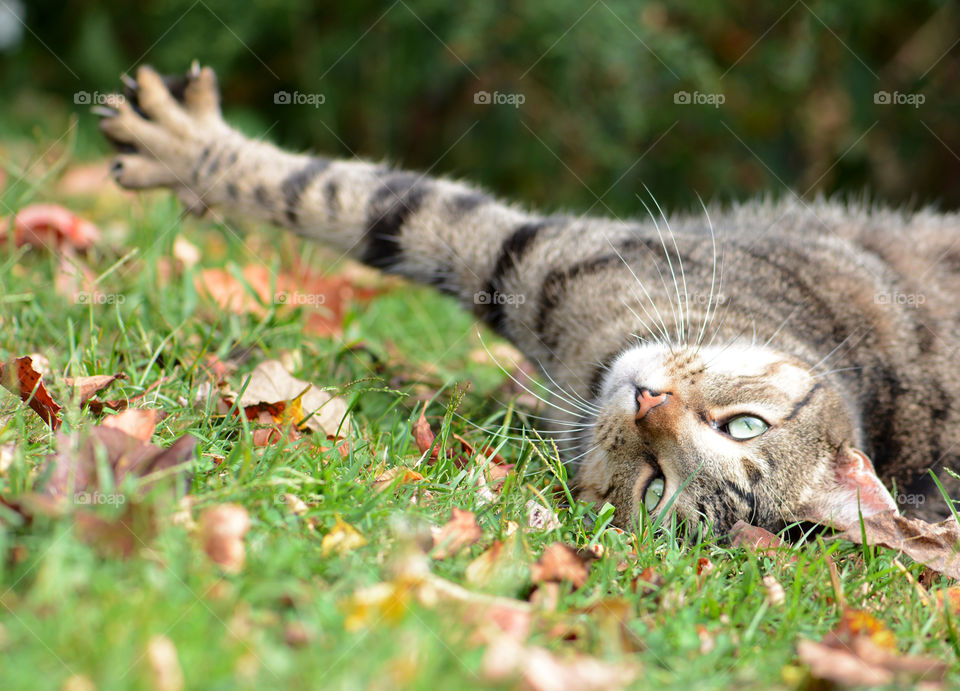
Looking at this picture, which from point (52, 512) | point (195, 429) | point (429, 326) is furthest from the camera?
point (429, 326)

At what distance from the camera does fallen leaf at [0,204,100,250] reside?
2635mm

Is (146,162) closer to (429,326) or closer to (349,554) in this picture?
(429,326)

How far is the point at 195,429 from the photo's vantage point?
1.74 metres

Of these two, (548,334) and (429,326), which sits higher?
(548,334)

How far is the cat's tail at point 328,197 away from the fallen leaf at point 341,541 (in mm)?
1156

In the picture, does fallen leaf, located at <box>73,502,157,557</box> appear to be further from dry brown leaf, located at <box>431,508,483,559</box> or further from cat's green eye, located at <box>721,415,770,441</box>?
cat's green eye, located at <box>721,415,770,441</box>

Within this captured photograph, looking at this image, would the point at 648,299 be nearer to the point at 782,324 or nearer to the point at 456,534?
the point at 782,324

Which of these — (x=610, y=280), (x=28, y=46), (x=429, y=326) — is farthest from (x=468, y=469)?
(x=28, y=46)

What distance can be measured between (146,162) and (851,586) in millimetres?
2218

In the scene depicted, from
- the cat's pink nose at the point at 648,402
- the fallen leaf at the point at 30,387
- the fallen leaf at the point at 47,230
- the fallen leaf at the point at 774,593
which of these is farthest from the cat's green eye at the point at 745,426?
the fallen leaf at the point at 47,230

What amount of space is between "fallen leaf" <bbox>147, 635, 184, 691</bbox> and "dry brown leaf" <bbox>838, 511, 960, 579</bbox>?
136 centimetres

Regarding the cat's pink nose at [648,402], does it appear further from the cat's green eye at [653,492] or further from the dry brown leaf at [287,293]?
the dry brown leaf at [287,293]

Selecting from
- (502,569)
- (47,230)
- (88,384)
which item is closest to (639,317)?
(502,569)

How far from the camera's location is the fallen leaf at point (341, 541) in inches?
53.7
